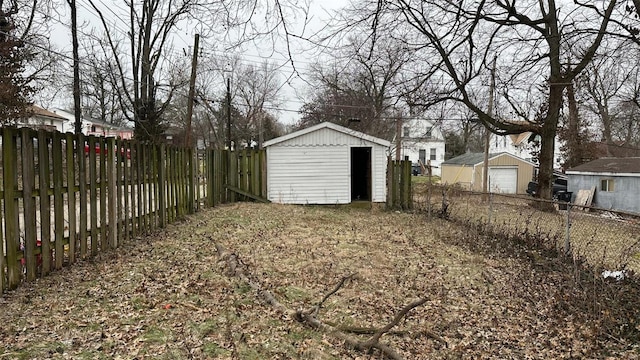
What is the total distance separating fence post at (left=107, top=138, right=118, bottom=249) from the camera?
5.78 meters

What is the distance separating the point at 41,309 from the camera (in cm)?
363

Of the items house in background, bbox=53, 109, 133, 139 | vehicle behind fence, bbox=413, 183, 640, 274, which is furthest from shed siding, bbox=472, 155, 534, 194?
house in background, bbox=53, 109, 133, 139

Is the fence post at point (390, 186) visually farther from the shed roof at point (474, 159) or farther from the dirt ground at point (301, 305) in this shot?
the shed roof at point (474, 159)

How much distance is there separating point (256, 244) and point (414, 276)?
2766mm

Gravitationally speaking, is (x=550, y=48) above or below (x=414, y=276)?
above

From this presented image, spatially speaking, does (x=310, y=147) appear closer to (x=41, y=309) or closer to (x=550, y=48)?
(x=550, y=48)

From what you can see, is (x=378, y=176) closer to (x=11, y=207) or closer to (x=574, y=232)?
(x=574, y=232)

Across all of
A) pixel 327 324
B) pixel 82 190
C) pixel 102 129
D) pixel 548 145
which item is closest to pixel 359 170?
pixel 548 145

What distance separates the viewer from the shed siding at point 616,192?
20.6m

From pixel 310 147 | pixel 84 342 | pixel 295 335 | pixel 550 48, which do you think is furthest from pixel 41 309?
pixel 550 48

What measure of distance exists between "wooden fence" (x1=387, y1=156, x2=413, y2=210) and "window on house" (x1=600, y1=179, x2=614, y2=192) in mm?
14830

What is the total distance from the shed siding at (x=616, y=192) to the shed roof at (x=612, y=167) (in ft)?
0.99

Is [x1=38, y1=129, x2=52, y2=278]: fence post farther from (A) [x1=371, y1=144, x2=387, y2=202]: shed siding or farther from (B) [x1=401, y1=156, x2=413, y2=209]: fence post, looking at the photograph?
(B) [x1=401, y1=156, x2=413, y2=209]: fence post

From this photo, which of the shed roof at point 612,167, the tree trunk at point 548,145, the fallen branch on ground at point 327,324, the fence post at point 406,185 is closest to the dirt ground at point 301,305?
the fallen branch on ground at point 327,324
